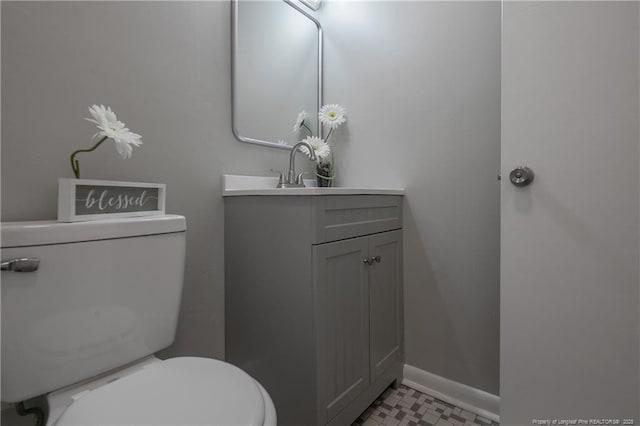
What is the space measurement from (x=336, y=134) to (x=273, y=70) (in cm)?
44

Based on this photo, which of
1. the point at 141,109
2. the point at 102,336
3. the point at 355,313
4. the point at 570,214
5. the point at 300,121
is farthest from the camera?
the point at 300,121

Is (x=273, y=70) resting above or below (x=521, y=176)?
above

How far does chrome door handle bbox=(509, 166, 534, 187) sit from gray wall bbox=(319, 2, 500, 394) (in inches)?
10.8

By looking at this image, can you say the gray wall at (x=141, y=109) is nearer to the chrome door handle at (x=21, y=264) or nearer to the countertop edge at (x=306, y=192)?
the countertop edge at (x=306, y=192)

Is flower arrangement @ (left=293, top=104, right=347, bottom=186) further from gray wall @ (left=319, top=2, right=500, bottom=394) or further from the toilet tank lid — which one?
the toilet tank lid

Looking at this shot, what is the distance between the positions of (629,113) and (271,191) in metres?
1.02

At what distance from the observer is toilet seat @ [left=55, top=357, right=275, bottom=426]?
1.91 ft

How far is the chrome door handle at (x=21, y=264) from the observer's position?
0.62m

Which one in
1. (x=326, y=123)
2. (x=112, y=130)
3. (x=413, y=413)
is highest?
(x=326, y=123)

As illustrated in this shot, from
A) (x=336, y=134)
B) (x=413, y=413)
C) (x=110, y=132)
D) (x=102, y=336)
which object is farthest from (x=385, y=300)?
(x=110, y=132)

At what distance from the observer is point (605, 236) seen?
0.84m

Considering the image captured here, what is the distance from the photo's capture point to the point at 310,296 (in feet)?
3.20

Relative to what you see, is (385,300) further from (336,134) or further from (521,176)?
(336,134)

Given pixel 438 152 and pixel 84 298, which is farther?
pixel 438 152
